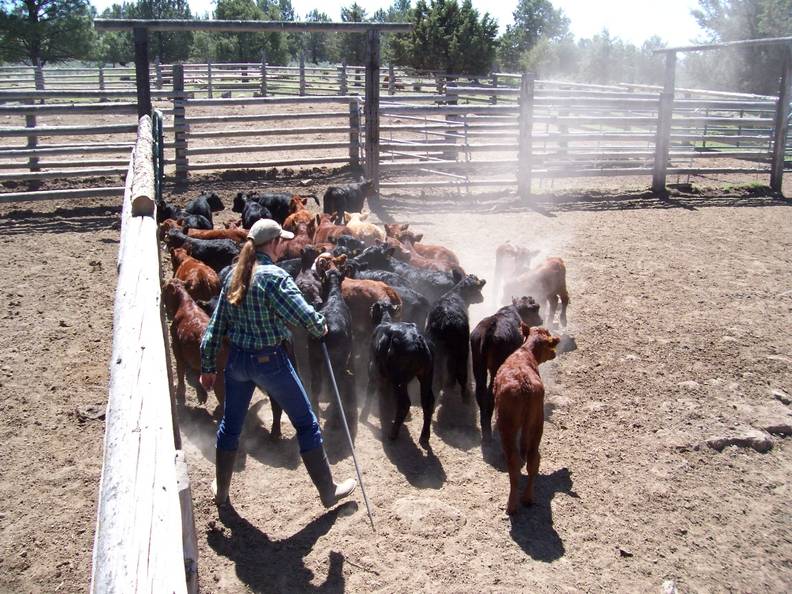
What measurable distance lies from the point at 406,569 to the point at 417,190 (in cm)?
1251

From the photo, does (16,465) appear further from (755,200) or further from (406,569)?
(755,200)

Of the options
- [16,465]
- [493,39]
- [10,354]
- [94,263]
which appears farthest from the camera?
[493,39]

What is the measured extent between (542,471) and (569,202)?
10612 millimetres

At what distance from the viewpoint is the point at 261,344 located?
466 cm

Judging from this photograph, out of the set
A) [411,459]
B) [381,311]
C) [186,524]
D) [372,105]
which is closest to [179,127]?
→ [372,105]

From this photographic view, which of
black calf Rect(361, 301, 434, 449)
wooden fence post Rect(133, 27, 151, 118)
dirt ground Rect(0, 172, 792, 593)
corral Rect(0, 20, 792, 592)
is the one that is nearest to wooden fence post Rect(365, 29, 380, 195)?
wooden fence post Rect(133, 27, 151, 118)

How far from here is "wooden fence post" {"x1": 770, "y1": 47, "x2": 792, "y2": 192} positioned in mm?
16547

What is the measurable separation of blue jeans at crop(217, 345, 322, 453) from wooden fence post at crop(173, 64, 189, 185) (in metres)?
11.7

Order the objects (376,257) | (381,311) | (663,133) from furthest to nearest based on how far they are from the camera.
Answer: (663,133)
(376,257)
(381,311)

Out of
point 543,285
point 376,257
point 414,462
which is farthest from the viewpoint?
point 376,257

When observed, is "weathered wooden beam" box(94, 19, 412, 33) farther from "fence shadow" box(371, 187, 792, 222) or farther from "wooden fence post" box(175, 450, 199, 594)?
"wooden fence post" box(175, 450, 199, 594)

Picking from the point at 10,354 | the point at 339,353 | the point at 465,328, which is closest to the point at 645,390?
the point at 465,328

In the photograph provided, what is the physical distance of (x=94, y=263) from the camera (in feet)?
33.6

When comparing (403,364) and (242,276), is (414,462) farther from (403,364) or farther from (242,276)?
(242,276)
